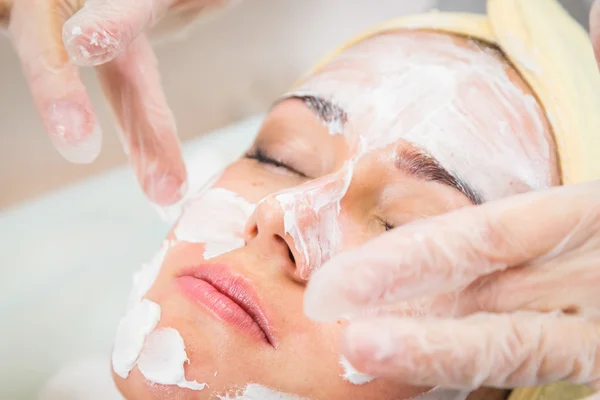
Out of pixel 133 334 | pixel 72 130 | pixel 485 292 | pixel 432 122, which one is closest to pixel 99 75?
pixel 72 130

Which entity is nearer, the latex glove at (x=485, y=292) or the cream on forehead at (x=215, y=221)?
A: the latex glove at (x=485, y=292)

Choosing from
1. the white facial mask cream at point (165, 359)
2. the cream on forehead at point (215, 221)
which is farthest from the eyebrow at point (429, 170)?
the white facial mask cream at point (165, 359)

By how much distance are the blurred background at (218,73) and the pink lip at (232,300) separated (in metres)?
0.86

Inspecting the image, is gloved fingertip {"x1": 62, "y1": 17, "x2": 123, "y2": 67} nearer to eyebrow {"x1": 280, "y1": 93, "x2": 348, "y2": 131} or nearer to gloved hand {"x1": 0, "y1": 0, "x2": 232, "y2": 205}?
gloved hand {"x1": 0, "y1": 0, "x2": 232, "y2": 205}

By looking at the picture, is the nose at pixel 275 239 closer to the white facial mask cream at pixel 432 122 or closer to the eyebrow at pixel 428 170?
the white facial mask cream at pixel 432 122

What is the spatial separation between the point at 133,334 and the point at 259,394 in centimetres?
21

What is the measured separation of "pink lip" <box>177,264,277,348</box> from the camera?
25.1 inches

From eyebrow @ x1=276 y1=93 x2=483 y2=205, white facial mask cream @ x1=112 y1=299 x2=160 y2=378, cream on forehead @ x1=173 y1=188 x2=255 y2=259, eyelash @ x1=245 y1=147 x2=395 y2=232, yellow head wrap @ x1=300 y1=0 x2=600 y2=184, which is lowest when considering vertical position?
white facial mask cream @ x1=112 y1=299 x2=160 y2=378

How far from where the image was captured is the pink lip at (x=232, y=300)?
2.09ft

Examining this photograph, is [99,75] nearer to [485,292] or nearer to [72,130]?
[72,130]

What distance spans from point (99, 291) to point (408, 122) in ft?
2.78

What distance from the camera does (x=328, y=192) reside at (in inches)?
26.5

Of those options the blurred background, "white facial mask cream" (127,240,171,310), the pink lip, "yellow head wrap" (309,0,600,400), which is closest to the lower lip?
the pink lip

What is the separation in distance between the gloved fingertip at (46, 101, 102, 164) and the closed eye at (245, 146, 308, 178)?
0.86ft
